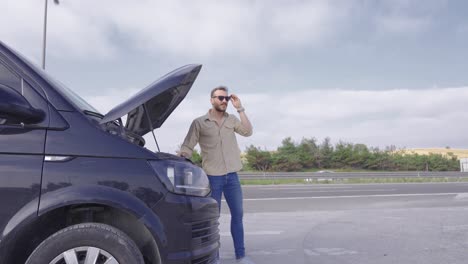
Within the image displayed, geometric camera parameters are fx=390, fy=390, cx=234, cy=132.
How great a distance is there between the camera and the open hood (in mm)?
2545

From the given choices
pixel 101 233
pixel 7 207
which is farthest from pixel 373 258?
pixel 7 207

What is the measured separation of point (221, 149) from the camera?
4.04m

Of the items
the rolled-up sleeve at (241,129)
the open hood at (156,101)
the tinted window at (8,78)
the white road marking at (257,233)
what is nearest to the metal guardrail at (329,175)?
the white road marking at (257,233)

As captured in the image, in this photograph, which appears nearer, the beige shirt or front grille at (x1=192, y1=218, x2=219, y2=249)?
front grille at (x1=192, y1=218, x2=219, y2=249)

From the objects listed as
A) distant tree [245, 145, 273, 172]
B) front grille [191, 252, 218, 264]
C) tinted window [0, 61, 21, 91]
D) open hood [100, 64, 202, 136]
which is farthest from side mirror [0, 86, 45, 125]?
distant tree [245, 145, 273, 172]

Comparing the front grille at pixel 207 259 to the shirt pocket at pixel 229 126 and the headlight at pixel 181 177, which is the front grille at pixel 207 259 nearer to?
the headlight at pixel 181 177

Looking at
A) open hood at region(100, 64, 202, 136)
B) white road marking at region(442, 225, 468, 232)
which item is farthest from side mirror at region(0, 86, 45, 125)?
white road marking at region(442, 225, 468, 232)

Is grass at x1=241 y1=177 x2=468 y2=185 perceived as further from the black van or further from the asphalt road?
the black van

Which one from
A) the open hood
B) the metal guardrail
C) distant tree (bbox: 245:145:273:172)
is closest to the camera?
the open hood

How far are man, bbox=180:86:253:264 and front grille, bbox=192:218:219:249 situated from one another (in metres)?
1.21

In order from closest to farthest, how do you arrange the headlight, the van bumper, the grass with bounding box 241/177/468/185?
the van bumper < the headlight < the grass with bounding box 241/177/468/185

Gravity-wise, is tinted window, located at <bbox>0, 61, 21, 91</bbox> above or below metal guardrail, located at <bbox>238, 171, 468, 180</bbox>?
above

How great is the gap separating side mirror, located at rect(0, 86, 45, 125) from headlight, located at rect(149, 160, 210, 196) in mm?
713

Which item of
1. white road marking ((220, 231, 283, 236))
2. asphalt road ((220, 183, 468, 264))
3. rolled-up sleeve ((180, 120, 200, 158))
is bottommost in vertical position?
asphalt road ((220, 183, 468, 264))
